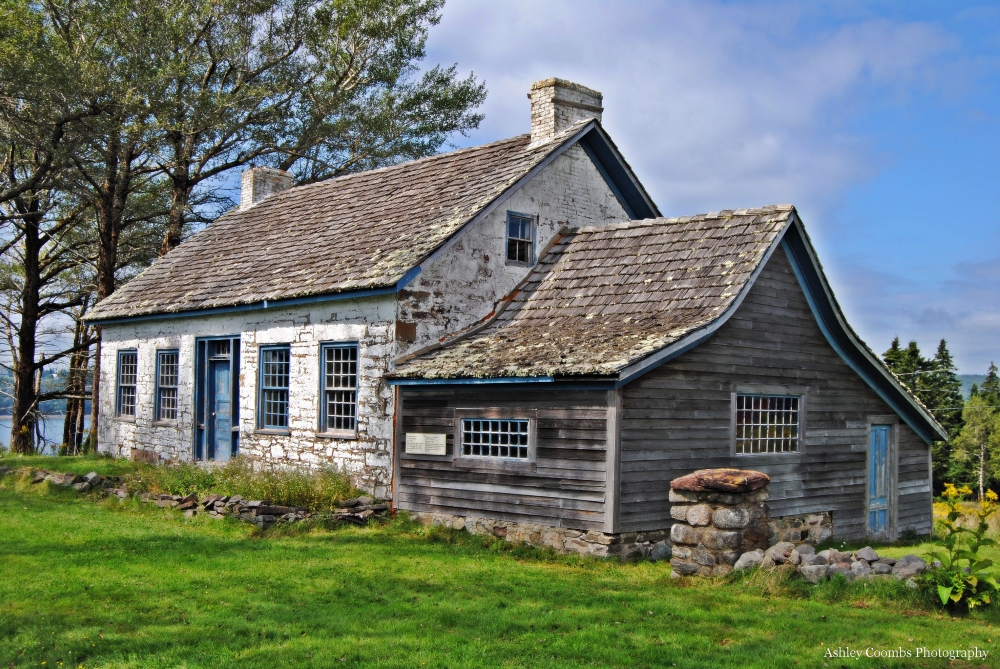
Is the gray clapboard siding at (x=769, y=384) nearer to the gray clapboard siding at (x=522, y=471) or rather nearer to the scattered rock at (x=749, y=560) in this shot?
the gray clapboard siding at (x=522, y=471)

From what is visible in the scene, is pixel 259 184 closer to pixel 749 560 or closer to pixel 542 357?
pixel 542 357

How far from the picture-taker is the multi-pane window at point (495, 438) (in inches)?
544

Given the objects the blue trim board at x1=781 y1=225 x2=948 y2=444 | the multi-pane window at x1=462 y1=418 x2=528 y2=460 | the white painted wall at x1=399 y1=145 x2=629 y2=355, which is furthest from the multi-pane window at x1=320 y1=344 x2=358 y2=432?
the blue trim board at x1=781 y1=225 x2=948 y2=444

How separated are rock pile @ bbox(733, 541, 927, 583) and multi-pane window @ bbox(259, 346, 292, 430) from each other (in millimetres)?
9907

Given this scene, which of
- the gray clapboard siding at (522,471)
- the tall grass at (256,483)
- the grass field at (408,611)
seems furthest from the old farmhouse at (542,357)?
the grass field at (408,611)

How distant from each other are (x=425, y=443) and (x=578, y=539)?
3.06m

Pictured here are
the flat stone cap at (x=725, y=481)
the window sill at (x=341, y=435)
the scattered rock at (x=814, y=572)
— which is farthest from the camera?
the window sill at (x=341, y=435)

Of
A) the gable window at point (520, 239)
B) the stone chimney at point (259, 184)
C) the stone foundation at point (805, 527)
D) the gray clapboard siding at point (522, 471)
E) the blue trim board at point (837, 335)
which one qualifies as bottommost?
the stone foundation at point (805, 527)

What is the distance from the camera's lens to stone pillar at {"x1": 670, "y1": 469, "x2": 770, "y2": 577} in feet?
35.7

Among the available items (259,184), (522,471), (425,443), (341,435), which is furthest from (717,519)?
(259,184)

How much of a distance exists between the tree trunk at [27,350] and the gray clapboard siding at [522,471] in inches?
731

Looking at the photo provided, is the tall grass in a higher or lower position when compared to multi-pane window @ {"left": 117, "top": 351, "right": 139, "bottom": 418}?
lower

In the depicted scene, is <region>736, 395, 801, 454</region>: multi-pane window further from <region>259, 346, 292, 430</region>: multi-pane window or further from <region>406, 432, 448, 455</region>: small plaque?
<region>259, 346, 292, 430</region>: multi-pane window

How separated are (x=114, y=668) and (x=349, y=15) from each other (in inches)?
958
